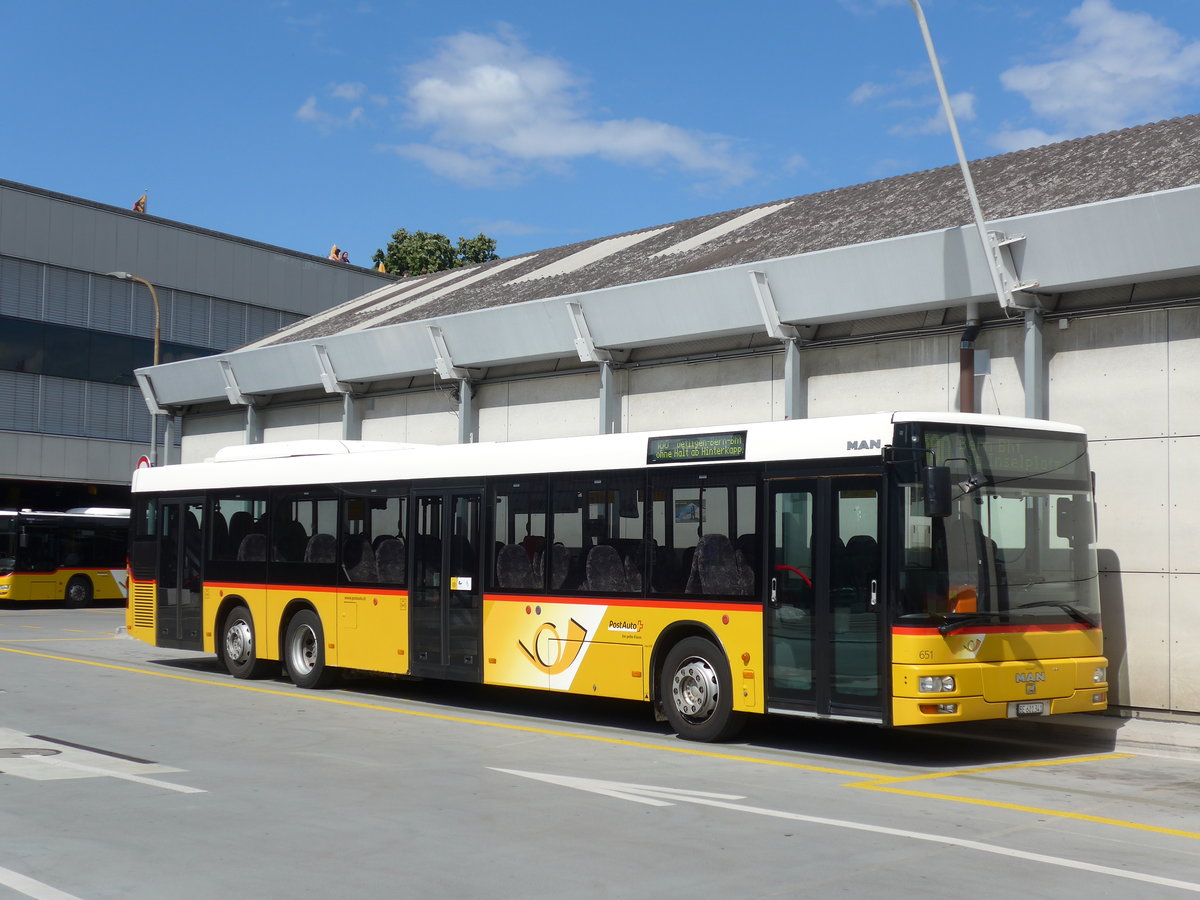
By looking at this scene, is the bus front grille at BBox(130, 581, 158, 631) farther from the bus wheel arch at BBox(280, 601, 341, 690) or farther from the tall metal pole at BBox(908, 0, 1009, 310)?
the tall metal pole at BBox(908, 0, 1009, 310)

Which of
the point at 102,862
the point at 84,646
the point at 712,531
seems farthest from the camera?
the point at 84,646

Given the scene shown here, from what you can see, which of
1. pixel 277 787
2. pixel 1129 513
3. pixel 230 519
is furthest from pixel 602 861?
pixel 230 519

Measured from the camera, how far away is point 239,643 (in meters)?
19.2

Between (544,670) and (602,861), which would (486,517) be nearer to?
(544,670)

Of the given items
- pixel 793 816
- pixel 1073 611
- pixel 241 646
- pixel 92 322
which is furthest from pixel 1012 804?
pixel 92 322

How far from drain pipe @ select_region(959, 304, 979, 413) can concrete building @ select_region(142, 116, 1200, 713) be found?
31 millimetres

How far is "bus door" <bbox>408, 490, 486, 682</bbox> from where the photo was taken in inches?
611

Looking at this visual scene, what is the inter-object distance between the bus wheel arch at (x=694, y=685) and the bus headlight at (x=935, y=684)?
79.5 inches

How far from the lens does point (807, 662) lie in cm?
1211

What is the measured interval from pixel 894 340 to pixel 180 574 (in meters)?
10.6

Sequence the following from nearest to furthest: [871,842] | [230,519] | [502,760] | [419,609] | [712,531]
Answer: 1. [871,842]
2. [502,760]
3. [712,531]
4. [419,609]
5. [230,519]

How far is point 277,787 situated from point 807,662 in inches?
184

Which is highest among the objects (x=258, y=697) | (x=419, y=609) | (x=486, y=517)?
(x=486, y=517)

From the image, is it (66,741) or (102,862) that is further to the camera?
(66,741)
